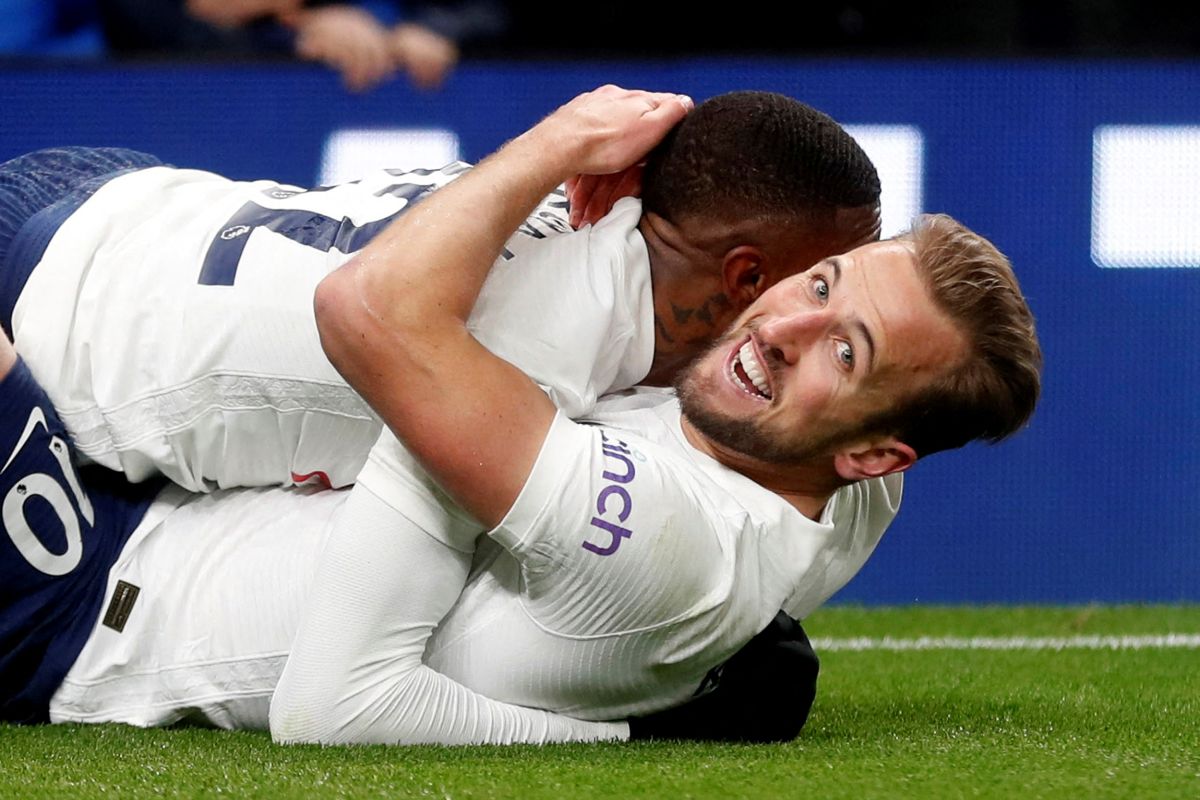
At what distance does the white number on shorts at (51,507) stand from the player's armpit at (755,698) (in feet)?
2.57

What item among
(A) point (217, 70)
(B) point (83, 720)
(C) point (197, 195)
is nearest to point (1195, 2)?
(A) point (217, 70)

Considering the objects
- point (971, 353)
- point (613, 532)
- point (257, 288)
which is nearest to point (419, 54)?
point (257, 288)

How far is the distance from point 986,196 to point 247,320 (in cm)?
249

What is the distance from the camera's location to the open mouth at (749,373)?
1986 millimetres

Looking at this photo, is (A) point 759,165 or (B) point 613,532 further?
(A) point 759,165

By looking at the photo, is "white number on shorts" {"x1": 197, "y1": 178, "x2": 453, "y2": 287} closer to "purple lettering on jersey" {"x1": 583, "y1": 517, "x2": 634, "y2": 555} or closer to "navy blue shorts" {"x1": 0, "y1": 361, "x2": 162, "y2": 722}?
"navy blue shorts" {"x1": 0, "y1": 361, "x2": 162, "y2": 722}

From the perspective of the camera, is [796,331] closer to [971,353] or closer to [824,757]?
[971,353]

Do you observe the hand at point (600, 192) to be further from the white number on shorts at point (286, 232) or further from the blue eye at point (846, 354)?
the blue eye at point (846, 354)

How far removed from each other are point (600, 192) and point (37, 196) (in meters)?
0.82

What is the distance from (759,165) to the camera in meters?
2.10

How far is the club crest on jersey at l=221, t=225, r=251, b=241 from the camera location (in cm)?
218

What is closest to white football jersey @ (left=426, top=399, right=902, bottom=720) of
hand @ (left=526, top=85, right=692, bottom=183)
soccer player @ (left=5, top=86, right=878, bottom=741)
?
soccer player @ (left=5, top=86, right=878, bottom=741)

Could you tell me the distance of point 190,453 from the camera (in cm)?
217

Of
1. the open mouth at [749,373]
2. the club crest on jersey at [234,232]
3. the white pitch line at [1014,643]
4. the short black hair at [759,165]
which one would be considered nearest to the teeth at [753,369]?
the open mouth at [749,373]
